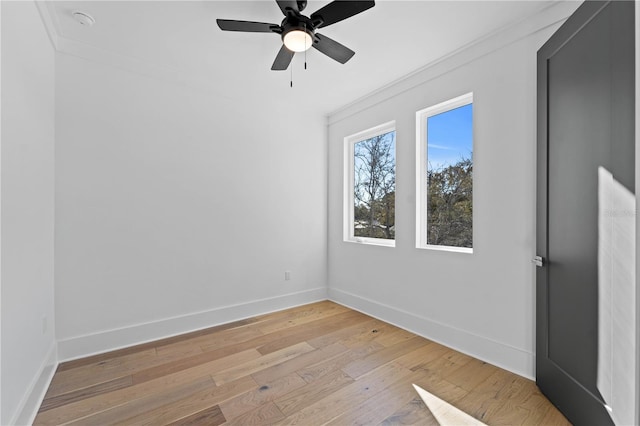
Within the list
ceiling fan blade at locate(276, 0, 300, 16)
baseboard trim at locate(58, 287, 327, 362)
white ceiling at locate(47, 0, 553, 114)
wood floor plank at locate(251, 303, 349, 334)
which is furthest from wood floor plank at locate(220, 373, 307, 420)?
white ceiling at locate(47, 0, 553, 114)

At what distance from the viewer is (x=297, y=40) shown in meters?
1.96

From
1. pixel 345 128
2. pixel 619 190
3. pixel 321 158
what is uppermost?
pixel 345 128

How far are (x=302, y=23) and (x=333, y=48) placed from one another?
0.31m

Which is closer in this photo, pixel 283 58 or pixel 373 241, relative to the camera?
pixel 283 58

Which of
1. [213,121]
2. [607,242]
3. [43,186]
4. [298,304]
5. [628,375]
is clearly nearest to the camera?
[628,375]

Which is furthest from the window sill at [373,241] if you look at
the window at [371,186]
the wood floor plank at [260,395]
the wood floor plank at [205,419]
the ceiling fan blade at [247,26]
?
the ceiling fan blade at [247,26]

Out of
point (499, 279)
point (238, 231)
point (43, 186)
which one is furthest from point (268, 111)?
point (499, 279)

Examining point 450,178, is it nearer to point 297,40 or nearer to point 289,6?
point 297,40

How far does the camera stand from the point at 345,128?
12.8ft

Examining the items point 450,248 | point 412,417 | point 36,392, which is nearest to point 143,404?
point 36,392

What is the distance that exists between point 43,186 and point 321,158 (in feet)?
9.47

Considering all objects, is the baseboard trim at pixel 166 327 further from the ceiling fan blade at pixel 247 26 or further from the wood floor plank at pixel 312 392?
the ceiling fan blade at pixel 247 26

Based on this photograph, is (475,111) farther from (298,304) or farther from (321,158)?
(298,304)

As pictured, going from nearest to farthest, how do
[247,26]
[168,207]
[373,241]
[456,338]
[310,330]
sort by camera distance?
1. [247,26]
2. [456,338]
3. [168,207]
4. [310,330]
5. [373,241]
